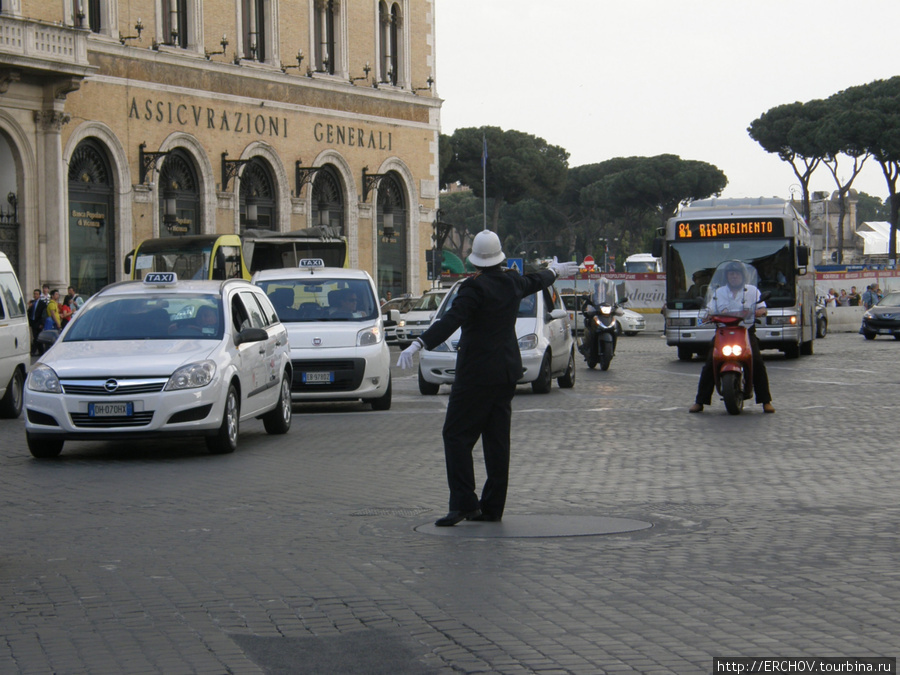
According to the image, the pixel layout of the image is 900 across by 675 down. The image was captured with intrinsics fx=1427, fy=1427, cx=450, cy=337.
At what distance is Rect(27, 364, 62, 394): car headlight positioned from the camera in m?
12.1

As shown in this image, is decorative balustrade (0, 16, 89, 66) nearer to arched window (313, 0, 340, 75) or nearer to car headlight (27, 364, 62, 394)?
arched window (313, 0, 340, 75)

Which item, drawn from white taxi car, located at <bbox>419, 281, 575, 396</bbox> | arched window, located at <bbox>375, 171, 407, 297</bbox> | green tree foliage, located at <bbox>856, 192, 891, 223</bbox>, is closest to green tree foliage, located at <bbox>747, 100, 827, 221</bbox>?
arched window, located at <bbox>375, 171, 407, 297</bbox>

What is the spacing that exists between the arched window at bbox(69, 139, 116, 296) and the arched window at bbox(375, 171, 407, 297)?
12.6 m

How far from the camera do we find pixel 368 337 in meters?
17.4

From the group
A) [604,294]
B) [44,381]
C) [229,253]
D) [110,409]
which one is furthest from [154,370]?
[229,253]

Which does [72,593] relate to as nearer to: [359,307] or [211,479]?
[211,479]

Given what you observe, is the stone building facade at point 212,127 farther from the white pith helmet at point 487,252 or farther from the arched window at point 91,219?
the white pith helmet at point 487,252

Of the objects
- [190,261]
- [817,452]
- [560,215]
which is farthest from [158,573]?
[560,215]

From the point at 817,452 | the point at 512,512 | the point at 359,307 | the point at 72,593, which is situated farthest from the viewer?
the point at 359,307

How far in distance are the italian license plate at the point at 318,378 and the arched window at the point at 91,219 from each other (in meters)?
20.5

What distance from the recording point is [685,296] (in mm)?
28469

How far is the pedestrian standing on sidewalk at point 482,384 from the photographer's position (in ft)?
27.0

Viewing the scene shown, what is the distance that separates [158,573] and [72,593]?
53 centimetres

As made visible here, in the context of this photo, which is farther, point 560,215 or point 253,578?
point 560,215
